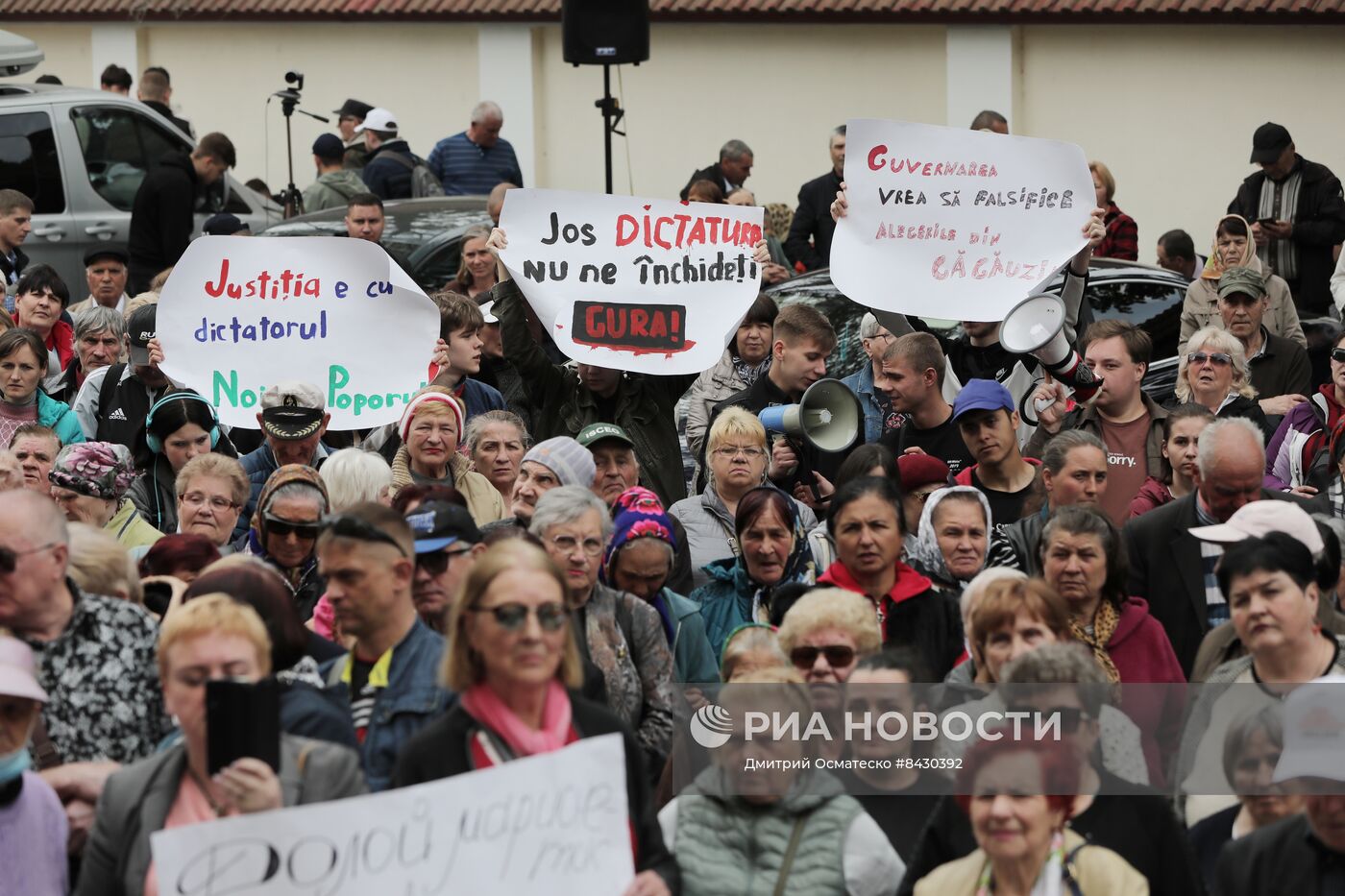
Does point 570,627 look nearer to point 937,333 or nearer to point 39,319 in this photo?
point 937,333

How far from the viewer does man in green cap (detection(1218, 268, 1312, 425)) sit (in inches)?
436

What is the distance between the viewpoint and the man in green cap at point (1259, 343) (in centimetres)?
1108

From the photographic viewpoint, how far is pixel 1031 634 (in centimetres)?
564

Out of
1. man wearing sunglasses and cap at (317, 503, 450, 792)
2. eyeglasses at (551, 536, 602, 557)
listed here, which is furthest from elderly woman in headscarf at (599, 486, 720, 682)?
man wearing sunglasses and cap at (317, 503, 450, 792)

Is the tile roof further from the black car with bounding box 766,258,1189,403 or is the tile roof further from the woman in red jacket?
the woman in red jacket

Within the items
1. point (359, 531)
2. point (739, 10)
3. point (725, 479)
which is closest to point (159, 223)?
point (725, 479)

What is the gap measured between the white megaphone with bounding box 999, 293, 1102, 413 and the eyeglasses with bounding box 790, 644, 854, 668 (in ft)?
11.0

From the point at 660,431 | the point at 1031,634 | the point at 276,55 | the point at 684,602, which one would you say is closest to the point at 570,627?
the point at 1031,634

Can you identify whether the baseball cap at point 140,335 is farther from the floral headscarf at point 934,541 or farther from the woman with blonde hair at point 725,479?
the floral headscarf at point 934,541

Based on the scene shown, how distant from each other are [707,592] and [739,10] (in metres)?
15.4

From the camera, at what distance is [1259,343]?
11.2 m

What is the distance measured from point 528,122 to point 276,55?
326cm

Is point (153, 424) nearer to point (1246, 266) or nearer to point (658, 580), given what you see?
point (658, 580)

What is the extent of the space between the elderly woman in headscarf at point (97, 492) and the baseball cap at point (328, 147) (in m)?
9.41
